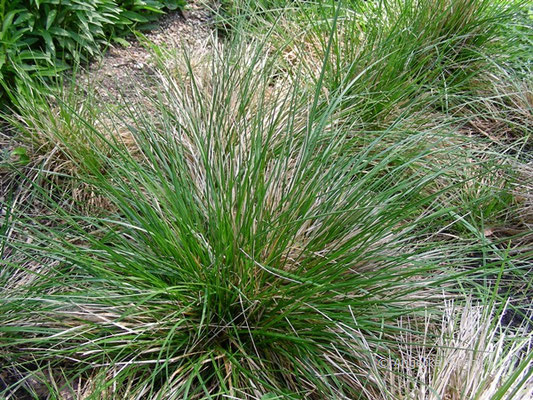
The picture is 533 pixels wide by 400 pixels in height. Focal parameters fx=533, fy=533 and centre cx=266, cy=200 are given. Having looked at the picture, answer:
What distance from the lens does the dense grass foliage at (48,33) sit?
251cm

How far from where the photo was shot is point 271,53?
10.8 ft

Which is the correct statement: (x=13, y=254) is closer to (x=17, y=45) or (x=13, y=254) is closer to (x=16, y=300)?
(x=16, y=300)

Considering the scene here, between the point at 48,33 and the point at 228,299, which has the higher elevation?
the point at 48,33

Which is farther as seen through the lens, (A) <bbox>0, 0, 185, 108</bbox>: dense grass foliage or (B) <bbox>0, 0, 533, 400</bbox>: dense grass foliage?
(A) <bbox>0, 0, 185, 108</bbox>: dense grass foliage

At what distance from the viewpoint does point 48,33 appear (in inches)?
105

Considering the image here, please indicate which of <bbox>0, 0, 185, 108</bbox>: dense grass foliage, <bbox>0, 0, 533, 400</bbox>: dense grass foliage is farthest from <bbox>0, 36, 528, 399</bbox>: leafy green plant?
<bbox>0, 0, 185, 108</bbox>: dense grass foliage

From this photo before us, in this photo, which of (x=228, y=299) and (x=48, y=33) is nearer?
Result: (x=228, y=299)

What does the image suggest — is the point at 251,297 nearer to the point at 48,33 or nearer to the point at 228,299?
the point at 228,299

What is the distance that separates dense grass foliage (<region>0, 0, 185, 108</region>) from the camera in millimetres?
2514

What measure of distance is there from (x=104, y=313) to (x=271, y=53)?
2.08m

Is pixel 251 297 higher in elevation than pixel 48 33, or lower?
lower

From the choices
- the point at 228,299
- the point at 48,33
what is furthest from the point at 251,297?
the point at 48,33

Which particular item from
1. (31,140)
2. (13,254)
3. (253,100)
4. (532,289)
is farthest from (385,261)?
(31,140)

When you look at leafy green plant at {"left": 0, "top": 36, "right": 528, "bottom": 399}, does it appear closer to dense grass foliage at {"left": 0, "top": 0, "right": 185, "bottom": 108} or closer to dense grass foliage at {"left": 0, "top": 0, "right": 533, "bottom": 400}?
dense grass foliage at {"left": 0, "top": 0, "right": 533, "bottom": 400}
